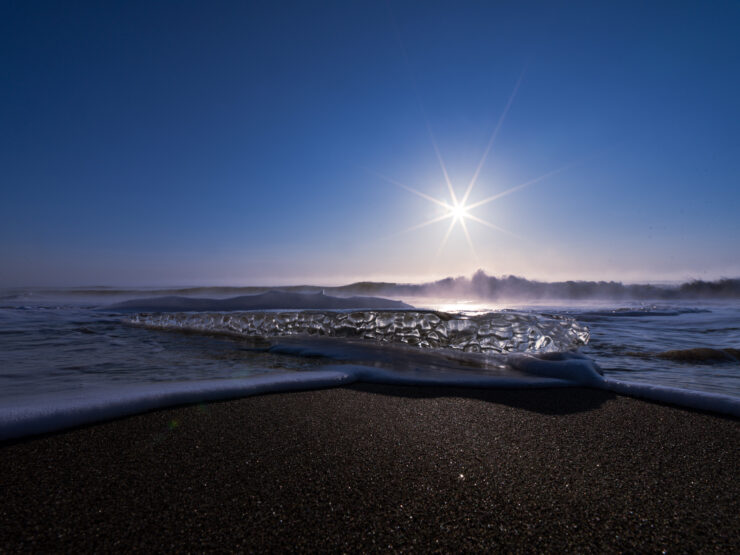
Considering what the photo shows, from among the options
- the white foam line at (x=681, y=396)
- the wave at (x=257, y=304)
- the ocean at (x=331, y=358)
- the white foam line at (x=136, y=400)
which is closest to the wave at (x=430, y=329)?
the ocean at (x=331, y=358)

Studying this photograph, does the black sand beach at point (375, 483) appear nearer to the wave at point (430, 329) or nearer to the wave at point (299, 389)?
the wave at point (299, 389)

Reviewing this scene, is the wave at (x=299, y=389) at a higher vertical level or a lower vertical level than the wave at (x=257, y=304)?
lower

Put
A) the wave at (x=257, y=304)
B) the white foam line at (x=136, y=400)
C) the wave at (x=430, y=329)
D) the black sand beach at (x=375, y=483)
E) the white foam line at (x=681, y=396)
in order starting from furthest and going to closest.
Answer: the wave at (x=257, y=304) → the wave at (x=430, y=329) → the white foam line at (x=681, y=396) → the white foam line at (x=136, y=400) → the black sand beach at (x=375, y=483)

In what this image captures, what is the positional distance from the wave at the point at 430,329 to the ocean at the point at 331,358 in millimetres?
14

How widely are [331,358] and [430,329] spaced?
1149mm

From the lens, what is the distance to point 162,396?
4.79ft

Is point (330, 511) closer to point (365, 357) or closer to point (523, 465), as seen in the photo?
point (523, 465)

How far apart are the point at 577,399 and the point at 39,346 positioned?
150 inches

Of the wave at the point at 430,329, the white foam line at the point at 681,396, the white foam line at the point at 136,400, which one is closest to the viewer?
the white foam line at the point at 136,400

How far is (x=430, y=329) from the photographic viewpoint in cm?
345

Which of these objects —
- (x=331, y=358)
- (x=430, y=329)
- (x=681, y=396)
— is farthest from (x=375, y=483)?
(x=430, y=329)

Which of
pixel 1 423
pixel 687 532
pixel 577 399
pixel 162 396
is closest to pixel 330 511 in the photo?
pixel 687 532

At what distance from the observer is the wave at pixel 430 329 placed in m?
3.16

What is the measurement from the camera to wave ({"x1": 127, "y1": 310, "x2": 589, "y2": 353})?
3.16 metres
